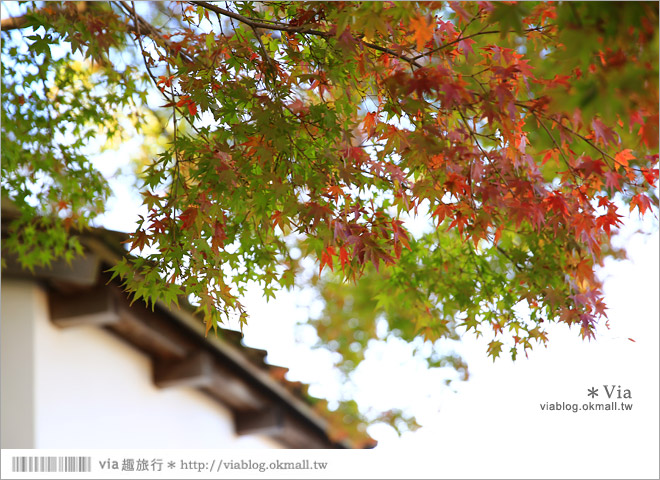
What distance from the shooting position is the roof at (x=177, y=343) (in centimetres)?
343

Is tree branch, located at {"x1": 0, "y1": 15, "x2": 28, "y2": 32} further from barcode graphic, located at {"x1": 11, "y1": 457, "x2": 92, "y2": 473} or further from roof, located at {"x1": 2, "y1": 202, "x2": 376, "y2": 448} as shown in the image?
barcode graphic, located at {"x1": 11, "y1": 457, "x2": 92, "y2": 473}

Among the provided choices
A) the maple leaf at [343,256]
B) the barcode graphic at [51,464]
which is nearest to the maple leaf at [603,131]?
the maple leaf at [343,256]

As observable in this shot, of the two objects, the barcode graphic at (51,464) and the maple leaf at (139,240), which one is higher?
the maple leaf at (139,240)

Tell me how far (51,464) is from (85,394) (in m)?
1.61

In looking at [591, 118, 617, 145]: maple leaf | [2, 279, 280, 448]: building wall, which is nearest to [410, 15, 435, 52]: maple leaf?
[591, 118, 617, 145]: maple leaf

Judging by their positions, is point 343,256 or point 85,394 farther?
point 85,394

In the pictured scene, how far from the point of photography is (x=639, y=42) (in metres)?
1.21

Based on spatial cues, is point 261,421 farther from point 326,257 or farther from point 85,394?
point 326,257

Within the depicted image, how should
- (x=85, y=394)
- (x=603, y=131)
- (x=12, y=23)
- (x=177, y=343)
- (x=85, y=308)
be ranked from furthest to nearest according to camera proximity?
(x=177, y=343) → (x=85, y=394) → (x=85, y=308) → (x=12, y=23) → (x=603, y=131)

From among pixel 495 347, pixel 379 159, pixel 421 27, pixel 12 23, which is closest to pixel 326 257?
pixel 379 159

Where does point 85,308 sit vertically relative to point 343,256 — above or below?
above

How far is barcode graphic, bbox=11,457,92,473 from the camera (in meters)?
2.08

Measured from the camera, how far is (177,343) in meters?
3.91

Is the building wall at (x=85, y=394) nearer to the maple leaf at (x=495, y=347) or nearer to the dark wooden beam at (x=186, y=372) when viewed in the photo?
the dark wooden beam at (x=186, y=372)
